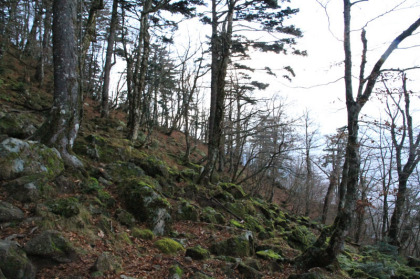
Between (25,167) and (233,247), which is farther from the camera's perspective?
(233,247)

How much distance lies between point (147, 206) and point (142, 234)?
671mm

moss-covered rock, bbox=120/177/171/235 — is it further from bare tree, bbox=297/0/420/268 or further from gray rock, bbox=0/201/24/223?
bare tree, bbox=297/0/420/268

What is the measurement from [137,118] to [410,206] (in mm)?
15683

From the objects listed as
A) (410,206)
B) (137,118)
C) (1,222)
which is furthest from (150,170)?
(410,206)

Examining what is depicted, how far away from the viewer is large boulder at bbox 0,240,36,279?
2.43 meters

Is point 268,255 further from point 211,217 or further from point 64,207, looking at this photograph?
point 64,207

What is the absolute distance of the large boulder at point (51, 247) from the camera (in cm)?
291

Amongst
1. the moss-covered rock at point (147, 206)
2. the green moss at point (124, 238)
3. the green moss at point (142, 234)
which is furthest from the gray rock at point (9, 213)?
the moss-covered rock at point (147, 206)

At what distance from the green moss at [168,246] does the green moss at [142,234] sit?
250 millimetres

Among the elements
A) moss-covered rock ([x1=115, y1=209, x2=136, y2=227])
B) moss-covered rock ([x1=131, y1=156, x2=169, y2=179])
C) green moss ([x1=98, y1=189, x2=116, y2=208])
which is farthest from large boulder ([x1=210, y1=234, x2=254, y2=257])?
moss-covered rock ([x1=131, y1=156, x2=169, y2=179])

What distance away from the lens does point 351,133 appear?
17.5 feet

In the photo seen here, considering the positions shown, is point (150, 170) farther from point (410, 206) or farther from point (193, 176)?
point (410, 206)

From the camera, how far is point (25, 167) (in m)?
4.21

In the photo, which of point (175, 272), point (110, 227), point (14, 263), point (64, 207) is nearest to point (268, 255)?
point (175, 272)
